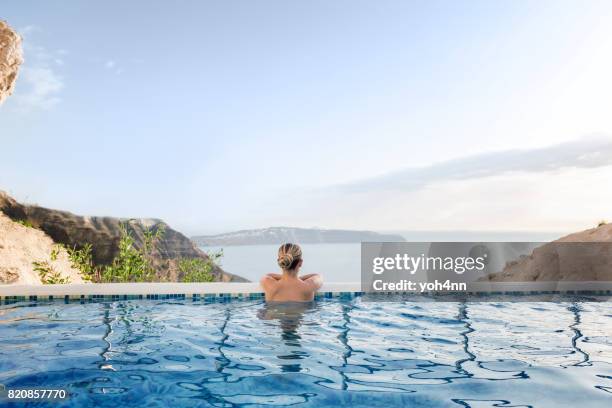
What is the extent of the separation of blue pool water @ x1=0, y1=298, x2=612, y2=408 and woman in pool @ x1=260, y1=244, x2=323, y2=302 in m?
0.16

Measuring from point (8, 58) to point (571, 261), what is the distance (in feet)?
42.4

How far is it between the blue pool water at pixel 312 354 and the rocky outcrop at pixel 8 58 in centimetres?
763

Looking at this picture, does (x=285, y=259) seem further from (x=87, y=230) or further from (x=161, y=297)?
(x=87, y=230)

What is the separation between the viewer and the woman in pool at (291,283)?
5.85m

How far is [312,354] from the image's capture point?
4316mm

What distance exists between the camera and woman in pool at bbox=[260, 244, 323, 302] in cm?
585

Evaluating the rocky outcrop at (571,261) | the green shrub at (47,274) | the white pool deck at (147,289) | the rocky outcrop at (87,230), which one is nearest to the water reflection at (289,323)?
the white pool deck at (147,289)

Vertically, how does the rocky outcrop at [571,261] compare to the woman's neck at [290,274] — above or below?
above

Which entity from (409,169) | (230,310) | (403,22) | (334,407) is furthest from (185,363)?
(409,169)

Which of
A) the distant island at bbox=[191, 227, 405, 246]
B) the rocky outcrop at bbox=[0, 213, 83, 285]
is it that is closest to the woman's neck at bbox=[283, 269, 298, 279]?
the rocky outcrop at bbox=[0, 213, 83, 285]

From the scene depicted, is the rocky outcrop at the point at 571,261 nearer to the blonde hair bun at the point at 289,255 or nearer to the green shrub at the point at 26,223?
the blonde hair bun at the point at 289,255

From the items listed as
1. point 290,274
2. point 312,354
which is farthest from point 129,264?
point 312,354

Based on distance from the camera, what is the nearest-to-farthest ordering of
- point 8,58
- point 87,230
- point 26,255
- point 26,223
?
point 26,255
point 8,58
point 26,223
point 87,230

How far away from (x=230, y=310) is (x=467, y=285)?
12.2ft
